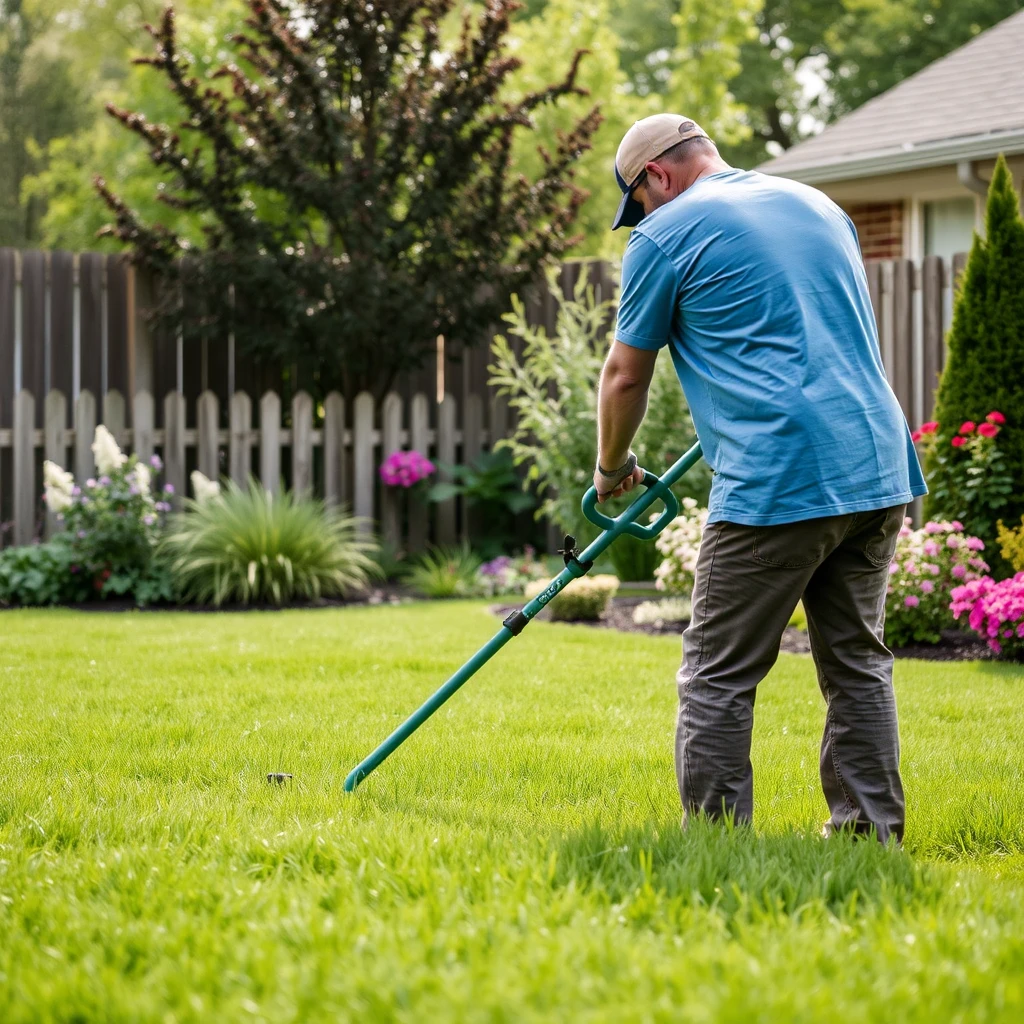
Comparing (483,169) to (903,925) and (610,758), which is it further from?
(903,925)

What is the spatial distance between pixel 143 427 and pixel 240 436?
2.41ft

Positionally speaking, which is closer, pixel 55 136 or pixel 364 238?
pixel 364 238

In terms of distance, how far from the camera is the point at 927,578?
242 inches

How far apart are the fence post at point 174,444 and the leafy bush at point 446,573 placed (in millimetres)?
1956

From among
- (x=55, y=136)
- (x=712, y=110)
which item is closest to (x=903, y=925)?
(x=712, y=110)

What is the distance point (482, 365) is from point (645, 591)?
313 cm

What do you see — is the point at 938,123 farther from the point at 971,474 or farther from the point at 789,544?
the point at 789,544

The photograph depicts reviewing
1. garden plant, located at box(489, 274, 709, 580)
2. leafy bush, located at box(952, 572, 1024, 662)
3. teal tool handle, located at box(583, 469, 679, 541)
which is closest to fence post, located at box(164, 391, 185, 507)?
garden plant, located at box(489, 274, 709, 580)

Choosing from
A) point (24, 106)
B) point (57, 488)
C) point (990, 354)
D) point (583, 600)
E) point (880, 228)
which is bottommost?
point (583, 600)

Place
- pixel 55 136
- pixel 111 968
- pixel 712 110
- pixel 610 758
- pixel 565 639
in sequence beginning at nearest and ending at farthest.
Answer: pixel 111 968 < pixel 610 758 < pixel 565 639 < pixel 712 110 < pixel 55 136

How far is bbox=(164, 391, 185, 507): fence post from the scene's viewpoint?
931cm

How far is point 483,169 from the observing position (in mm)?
10125

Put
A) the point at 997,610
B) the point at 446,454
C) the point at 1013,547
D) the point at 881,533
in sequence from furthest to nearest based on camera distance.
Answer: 1. the point at 446,454
2. the point at 1013,547
3. the point at 997,610
4. the point at 881,533

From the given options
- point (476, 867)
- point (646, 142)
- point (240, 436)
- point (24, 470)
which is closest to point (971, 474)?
point (646, 142)
